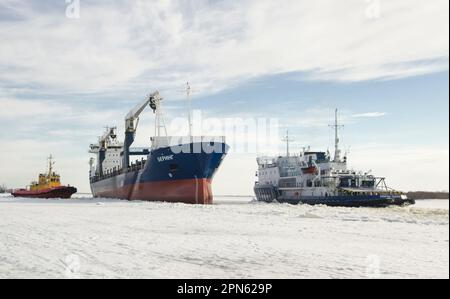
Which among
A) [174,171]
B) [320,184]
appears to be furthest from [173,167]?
[320,184]

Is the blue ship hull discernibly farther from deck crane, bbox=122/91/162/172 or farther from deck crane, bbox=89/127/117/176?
deck crane, bbox=89/127/117/176

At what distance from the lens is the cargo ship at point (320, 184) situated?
1527 inches

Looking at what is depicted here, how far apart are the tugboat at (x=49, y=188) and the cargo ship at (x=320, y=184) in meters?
29.3

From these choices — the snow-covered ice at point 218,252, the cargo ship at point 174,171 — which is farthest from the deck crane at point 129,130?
the snow-covered ice at point 218,252

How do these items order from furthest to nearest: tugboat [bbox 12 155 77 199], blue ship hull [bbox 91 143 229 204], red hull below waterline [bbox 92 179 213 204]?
tugboat [bbox 12 155 77 199]
blue ship hull [bbox 91 143 229 204]
red hull below waterline [bbox 92 179 213 204]

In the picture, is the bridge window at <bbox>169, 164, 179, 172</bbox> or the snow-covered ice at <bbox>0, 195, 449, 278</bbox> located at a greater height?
the bridge window at <bbox>169, 164, 179, 172</bbox>

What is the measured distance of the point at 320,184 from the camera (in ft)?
146

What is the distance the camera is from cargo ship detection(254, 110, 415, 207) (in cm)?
3878

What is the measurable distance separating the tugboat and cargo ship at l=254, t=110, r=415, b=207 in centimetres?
2926

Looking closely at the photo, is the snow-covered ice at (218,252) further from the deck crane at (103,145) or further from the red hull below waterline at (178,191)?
the deck crane at (103,145)

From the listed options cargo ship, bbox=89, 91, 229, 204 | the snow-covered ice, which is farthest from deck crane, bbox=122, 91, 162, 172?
the snow-covered ice

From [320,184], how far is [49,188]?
43559mm
